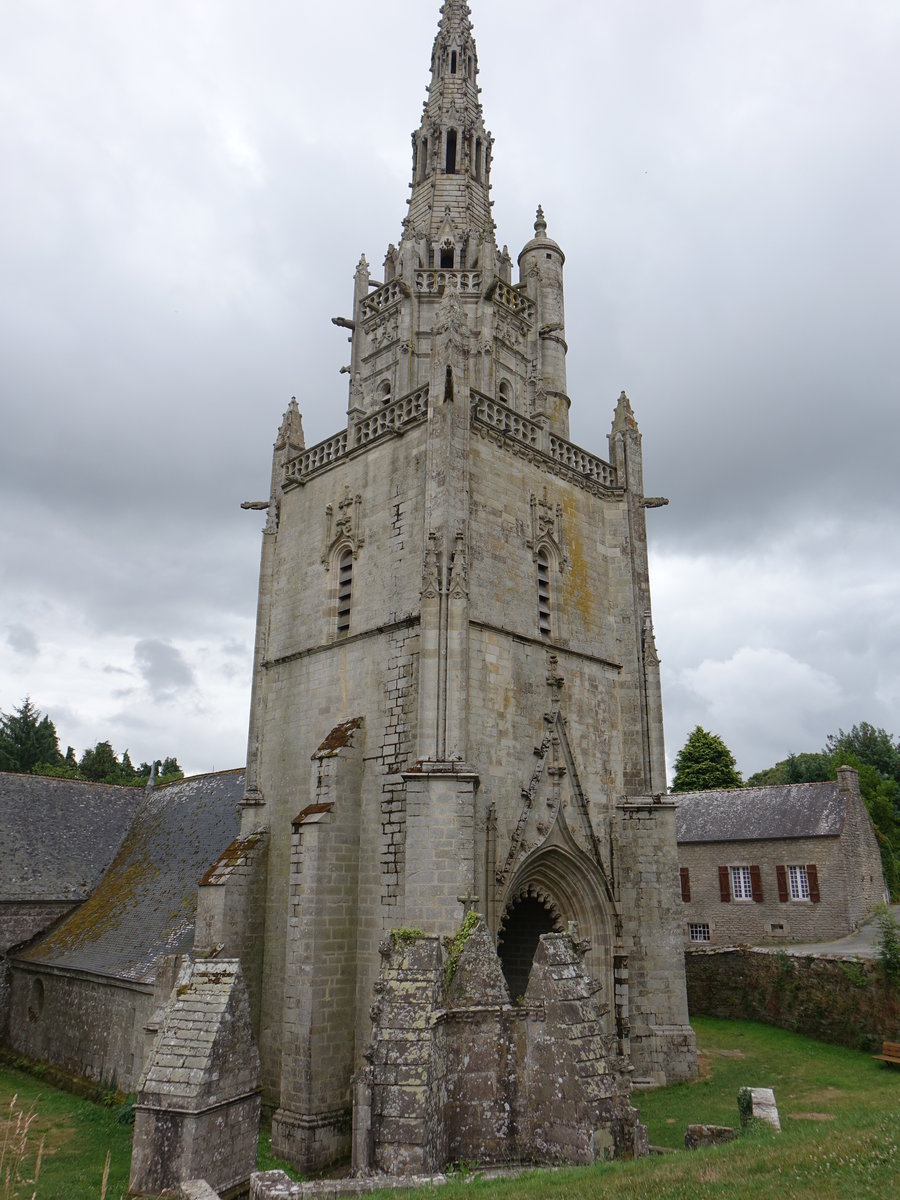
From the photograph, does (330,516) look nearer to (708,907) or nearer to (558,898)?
(558,898)

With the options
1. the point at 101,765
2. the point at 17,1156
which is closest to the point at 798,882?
the point at 17,1156

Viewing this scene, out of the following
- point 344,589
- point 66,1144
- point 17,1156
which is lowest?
point 66,1144

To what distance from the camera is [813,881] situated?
29.2m

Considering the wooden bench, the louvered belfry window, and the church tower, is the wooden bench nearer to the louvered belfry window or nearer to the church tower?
the church tower

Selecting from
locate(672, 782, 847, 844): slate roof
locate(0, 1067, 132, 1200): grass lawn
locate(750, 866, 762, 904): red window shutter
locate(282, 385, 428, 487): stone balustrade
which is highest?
locate(282, 385, 428, 487): stone balustrade

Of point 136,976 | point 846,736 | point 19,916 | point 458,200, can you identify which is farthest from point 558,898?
point 846,736

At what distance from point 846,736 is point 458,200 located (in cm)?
4109

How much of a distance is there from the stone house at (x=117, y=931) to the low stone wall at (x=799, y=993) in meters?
12.8

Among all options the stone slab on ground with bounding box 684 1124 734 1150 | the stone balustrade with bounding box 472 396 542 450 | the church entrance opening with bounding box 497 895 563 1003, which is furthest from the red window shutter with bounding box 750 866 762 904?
the stone slab on ground with bounding box 684 1124 734 1150

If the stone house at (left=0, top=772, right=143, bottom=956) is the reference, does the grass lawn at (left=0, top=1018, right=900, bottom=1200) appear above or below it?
below

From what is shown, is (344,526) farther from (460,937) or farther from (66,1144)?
(66,1144)

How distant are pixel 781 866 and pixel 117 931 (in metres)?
22.9

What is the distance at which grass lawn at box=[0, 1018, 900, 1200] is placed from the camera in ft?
20.2

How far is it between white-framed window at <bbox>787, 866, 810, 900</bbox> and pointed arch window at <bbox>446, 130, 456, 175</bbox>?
25972 millimetres
